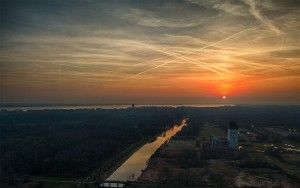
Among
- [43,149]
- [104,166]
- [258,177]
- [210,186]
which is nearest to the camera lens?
[210,186]

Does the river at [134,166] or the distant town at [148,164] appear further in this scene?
the river at [134,166]

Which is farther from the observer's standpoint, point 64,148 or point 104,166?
point 64,148

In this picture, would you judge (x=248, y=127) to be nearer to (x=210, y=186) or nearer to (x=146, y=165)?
(x=146, y=165)

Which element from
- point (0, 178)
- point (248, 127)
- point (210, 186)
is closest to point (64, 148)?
point (0, 178)

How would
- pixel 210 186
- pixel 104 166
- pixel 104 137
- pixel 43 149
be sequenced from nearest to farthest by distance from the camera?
pixel 210 186 → pixel 104 166 → pixel 43 149 → pixel 104 137

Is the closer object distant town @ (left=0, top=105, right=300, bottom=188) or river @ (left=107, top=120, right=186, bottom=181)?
distant town @ (left=0, top=105, right=300, bottom=188)

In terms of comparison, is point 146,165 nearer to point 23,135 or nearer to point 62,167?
point 62,167

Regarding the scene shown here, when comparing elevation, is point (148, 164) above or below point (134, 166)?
above

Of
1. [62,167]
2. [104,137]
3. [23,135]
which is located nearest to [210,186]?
[62,167]

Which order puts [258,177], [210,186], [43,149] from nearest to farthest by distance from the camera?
[210,186] < [258,177] < [43,149]
